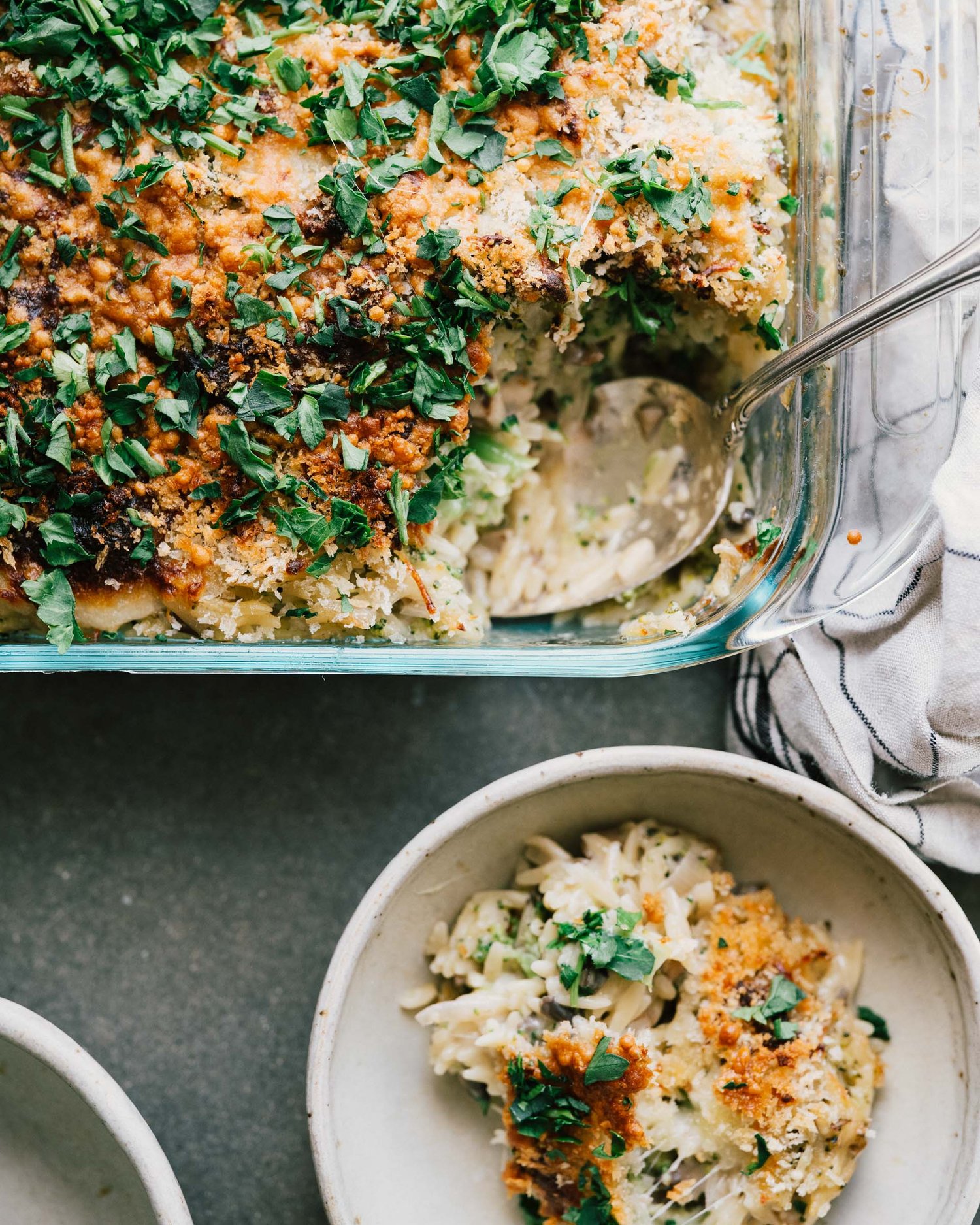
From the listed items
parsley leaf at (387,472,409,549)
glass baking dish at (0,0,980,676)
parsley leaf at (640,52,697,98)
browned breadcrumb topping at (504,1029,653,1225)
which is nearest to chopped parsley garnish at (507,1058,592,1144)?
browned breadcrumb topping at (504,1029,653,1225)

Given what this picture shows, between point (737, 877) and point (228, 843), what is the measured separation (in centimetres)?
108

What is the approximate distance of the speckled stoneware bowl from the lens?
Result: 5.74 feet

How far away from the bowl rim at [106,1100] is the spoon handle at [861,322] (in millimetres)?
1640

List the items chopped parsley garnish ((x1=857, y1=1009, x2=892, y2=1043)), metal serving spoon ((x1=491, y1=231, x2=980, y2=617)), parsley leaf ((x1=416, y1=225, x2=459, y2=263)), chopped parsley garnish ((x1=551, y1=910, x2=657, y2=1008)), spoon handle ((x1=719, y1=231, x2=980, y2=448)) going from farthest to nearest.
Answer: metal serving spoon ((x1=491, y1=231, x2=980, y2=617)), chopped parsley garnish ((x1=857, y1=1009, x2=892, y2=1043)), chopped parsley garnish ((x1=551, y1=910, x2=657, y2=1008)), parsley leaf ((x1=416, y1=225, x2=459, y2=263)), spoon handle ((x1=719, y1=231, x2=980, y2=448))

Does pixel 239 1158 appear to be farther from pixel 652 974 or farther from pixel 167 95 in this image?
pixel 167 95

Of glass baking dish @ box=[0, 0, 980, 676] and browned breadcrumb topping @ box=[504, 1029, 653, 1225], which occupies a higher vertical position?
glass baking dish @ box=[0, 0, 980, 676]

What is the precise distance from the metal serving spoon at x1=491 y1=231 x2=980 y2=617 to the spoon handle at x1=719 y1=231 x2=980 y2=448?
8 centimetres

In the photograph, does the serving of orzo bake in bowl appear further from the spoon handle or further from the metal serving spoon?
the metal serving spoon

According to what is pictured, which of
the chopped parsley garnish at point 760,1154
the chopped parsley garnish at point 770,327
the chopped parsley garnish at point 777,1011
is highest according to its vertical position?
the chopped parsley garnish at point 770,327

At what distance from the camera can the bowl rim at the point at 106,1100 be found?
167 centimetres

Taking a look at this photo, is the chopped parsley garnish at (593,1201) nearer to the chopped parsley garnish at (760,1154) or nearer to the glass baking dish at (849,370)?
the chopped parsley garnish at (760,1154)

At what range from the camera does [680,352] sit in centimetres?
205

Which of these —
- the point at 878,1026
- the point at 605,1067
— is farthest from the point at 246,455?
the point at 878,1026

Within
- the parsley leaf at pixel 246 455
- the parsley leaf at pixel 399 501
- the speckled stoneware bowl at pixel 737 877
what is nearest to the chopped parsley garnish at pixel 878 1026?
the speckled stoneware bowl at pixel 737 877
